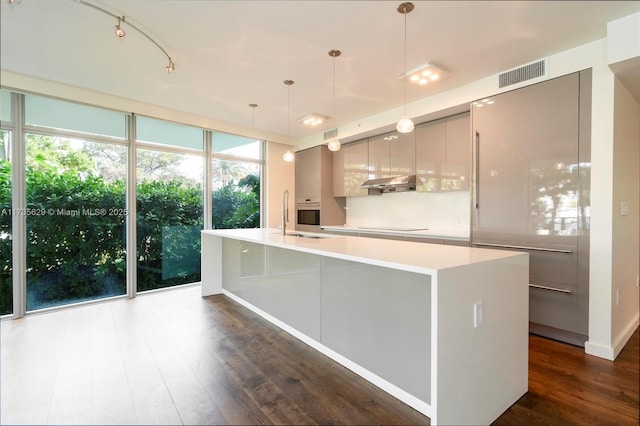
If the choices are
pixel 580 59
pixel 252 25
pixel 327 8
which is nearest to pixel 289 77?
pixel 252 25

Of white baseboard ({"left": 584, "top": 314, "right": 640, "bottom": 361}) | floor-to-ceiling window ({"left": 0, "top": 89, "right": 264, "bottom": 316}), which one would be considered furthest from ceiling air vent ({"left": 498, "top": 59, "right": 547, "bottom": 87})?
floor-to-ceiling window ({"left": 0, "top": 89, "right": 264, "bottom": 316})

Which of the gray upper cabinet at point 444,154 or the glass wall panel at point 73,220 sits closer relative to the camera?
the glass wall panel at point 73,220

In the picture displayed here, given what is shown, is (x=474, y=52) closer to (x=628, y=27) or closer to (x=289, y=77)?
(x=628, y=27)

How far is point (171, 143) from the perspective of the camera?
4.44 metres

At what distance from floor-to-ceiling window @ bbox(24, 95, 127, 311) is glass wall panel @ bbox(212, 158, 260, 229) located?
4.34ft

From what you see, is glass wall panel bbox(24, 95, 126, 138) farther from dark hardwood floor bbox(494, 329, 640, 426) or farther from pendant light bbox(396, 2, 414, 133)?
dark hardwood floor bbox(494, 329, 640, 426)

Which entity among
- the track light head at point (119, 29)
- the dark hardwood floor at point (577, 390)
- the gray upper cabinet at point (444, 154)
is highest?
the track light head at point (119, 29)

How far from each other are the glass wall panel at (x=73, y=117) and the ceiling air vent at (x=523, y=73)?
15.1ft

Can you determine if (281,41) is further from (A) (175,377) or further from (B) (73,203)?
(B) (73,203)

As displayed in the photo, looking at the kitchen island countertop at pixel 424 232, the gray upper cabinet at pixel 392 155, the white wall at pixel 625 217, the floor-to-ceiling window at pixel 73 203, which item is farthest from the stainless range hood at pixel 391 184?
the floor-to-ceiling window at pixel 73 203

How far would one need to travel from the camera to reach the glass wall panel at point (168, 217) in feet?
13.7

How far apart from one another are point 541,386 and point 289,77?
3400mm

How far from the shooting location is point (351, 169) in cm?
504

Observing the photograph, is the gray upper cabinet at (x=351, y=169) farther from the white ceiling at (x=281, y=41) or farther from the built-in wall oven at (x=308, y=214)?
the white ceiling at (x=281, y=41)
